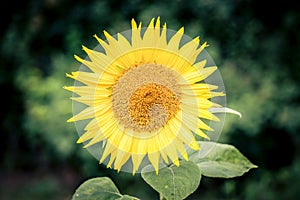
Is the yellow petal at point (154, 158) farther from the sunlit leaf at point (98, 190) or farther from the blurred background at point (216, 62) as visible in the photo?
the blurred background at point (216, 62)

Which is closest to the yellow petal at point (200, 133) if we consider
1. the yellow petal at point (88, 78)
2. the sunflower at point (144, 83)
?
the sunflower at point (144, 83)

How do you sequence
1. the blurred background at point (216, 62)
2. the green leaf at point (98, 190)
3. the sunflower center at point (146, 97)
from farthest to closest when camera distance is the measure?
1. the blurred background at point (216, 62)
2. the green leaf at point (98, 190)
3. the sunflower center at point (146, 97)

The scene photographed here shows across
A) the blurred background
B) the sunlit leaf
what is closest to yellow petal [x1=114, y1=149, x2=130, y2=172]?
the sunlit leaf

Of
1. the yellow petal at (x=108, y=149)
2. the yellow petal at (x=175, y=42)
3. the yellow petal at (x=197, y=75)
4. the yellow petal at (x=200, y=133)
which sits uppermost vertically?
the yellow petal at (x=175, y=42)

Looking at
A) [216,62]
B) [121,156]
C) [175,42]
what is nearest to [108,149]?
[121,156]

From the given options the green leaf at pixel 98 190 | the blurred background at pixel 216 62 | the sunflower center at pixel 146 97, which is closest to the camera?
the sunflower center at pixel 146 97

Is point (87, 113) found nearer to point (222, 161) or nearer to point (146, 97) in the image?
point (146, 97)

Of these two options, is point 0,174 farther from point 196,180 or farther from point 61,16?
point 196,180
